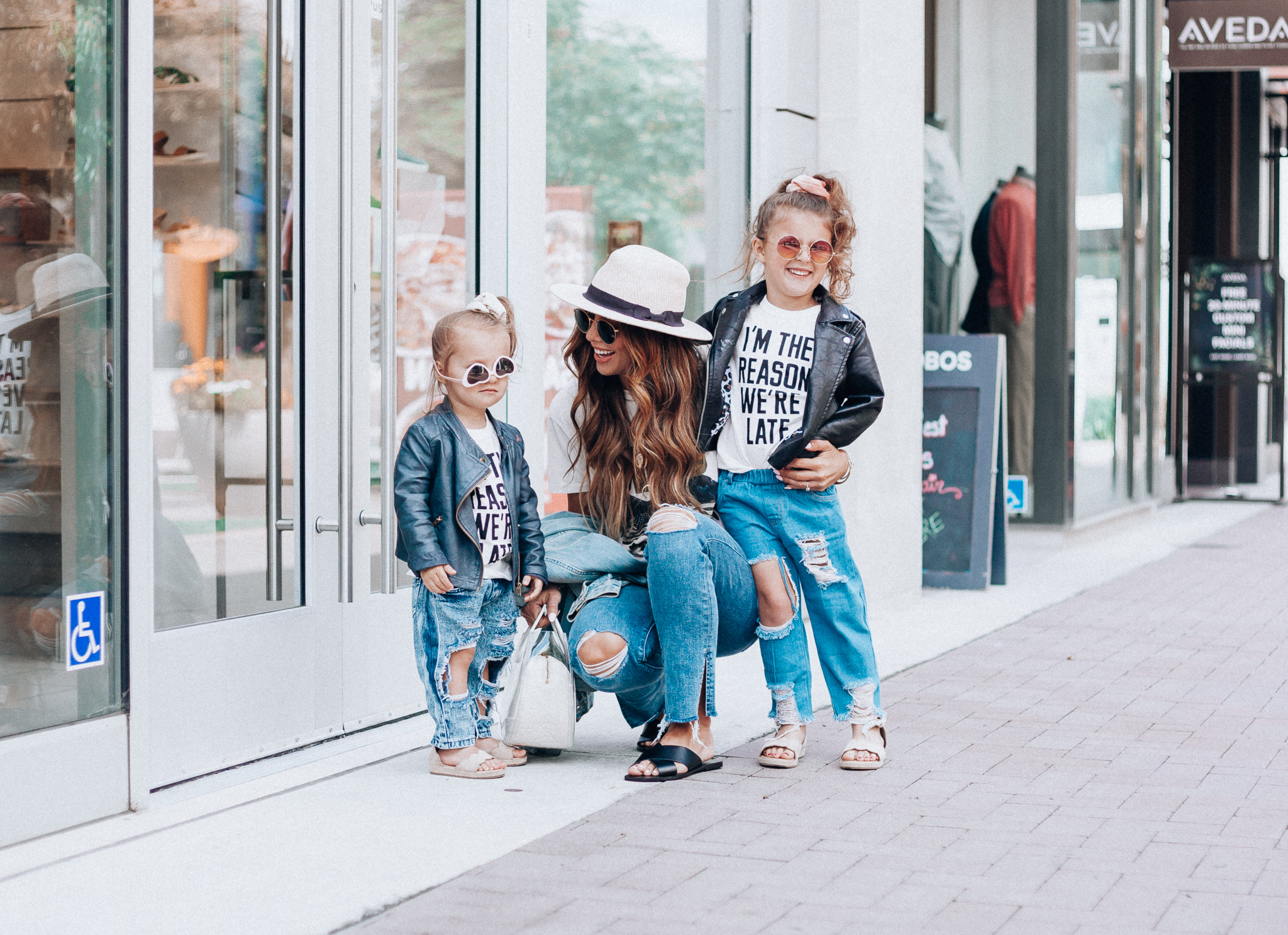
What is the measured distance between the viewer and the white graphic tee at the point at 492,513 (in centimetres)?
421

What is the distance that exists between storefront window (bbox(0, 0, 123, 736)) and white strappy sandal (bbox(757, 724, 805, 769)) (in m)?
1.78

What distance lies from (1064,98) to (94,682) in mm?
9190

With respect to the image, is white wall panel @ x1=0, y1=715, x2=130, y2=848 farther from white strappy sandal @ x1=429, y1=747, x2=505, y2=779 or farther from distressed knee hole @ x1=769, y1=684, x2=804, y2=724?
distressed knee hole @ x1=769, y1=684, x2=804, y2=724

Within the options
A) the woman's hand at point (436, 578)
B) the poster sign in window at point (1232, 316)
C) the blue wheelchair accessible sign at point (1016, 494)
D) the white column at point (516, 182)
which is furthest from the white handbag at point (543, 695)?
the poster sign in window at point (1232, 316)

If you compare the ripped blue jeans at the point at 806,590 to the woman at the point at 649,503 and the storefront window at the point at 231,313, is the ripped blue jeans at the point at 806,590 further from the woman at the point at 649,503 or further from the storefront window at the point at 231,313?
the storefront window at the point at 231,313

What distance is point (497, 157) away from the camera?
5621 millimetres

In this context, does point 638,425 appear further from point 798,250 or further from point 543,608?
point 798,250

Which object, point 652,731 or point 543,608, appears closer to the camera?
point 543,608

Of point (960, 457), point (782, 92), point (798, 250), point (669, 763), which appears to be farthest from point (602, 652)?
point (960, 457)

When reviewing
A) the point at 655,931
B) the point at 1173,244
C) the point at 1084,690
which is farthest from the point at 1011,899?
the point at 1173,244

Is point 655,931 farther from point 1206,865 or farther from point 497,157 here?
point 497,157

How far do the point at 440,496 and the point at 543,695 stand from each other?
68 centimetres

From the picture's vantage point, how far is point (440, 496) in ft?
13.6

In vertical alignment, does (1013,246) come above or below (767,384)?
above
